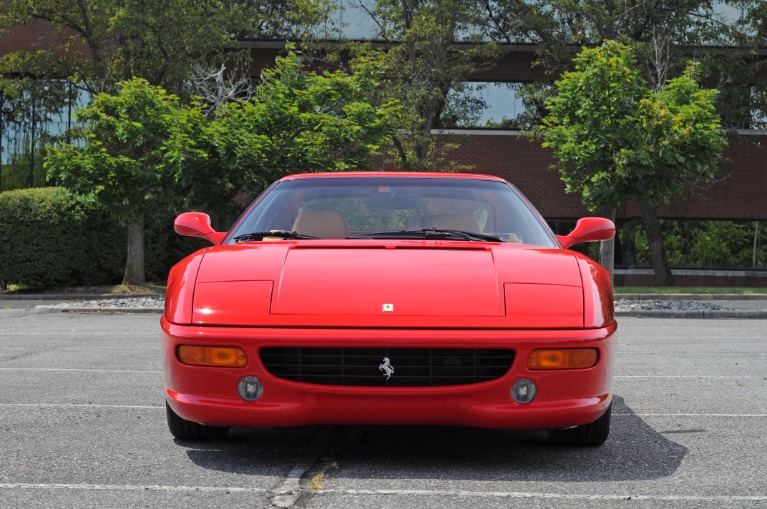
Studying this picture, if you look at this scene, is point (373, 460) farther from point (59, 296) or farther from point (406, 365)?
point (59, 296)

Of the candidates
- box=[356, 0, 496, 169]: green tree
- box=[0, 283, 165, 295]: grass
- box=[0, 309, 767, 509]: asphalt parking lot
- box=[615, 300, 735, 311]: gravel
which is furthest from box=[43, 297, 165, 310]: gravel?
Answer: box=[0, 309, 767, 509]: asphalt parking lot

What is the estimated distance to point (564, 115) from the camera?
73.9ft

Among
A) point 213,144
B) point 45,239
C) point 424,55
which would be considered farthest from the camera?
point 424,55

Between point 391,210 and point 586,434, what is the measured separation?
1.72m

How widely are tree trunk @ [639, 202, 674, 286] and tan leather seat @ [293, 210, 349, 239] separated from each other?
24.3 metres

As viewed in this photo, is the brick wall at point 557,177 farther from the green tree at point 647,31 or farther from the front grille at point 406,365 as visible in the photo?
the front grille at point 406,365

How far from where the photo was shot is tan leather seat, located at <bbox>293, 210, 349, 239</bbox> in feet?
18.2

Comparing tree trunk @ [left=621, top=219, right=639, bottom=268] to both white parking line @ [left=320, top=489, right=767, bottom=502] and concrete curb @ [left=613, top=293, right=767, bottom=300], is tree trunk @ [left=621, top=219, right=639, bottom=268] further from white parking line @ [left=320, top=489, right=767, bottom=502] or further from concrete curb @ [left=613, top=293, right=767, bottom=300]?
white parking line @ [left=320, top=489, right=767, bottom=502]

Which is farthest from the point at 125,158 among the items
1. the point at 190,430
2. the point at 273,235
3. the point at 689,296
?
the point at 190,430

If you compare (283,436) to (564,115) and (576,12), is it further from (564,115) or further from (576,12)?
(576,12)

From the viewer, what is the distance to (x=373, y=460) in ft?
15.2

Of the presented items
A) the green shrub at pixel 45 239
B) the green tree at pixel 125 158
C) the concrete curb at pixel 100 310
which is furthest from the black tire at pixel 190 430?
the green shrub at pixel 45 239

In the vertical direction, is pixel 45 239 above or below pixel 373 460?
below

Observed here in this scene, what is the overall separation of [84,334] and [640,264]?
73.2 feet
